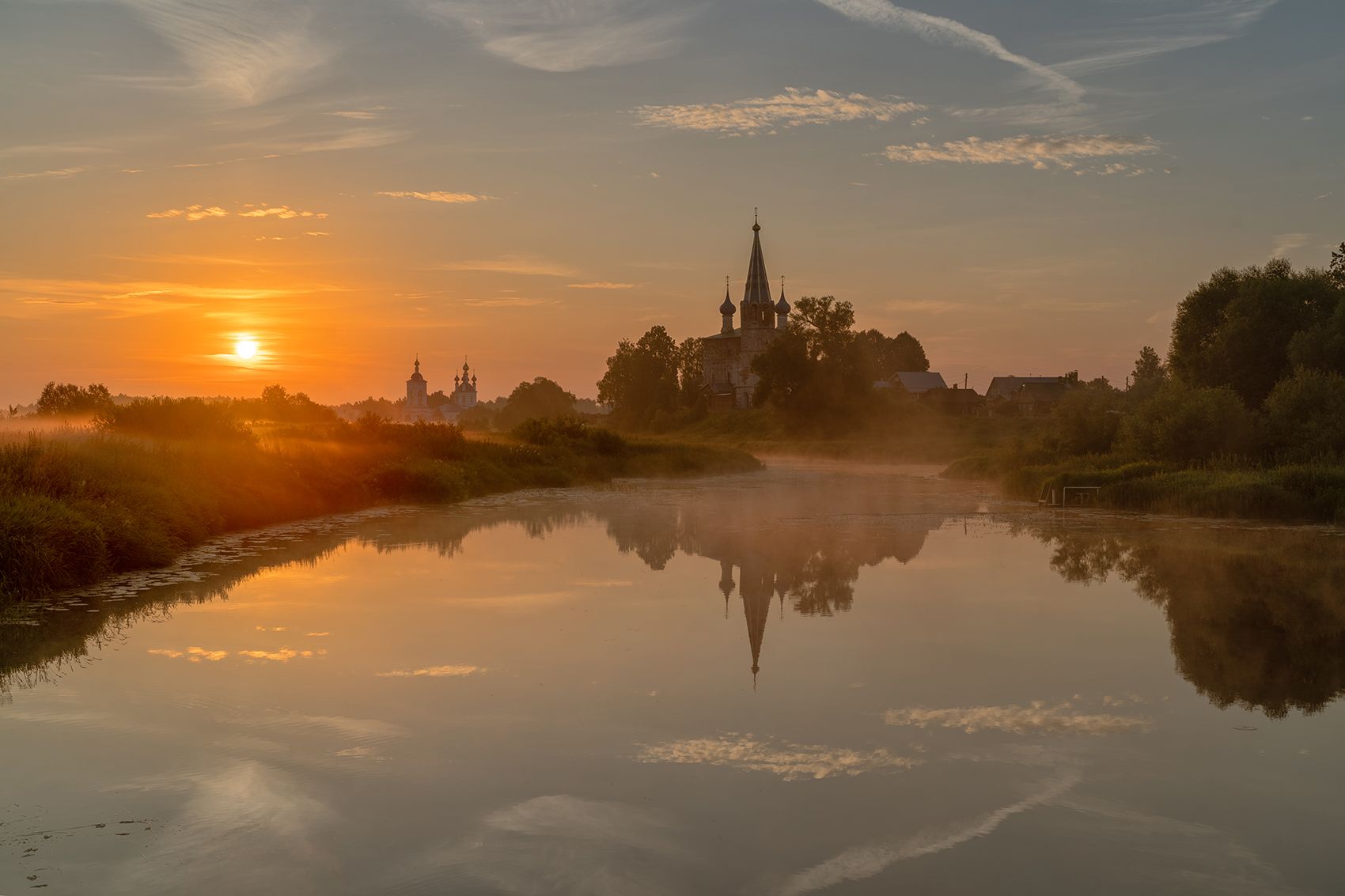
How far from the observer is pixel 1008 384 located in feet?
457

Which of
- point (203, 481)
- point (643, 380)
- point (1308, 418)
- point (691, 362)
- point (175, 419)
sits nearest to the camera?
point (203, 481)

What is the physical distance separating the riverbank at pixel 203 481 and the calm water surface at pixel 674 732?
1196 mm

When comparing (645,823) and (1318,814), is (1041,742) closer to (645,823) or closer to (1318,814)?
(1318,814)

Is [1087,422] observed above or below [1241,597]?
above

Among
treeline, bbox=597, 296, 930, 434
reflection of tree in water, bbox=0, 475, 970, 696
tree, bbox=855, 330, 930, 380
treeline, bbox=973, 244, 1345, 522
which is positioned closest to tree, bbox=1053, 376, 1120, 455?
treeline, bbox=973, 244, 1345, 522

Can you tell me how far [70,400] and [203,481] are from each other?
20.7 m

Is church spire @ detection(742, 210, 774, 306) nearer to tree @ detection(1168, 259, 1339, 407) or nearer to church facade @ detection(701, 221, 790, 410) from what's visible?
church facade @ detection(701, 221, 790, 410)

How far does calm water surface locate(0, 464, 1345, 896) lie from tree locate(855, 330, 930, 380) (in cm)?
13075

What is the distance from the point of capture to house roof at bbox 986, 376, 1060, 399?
13538cm

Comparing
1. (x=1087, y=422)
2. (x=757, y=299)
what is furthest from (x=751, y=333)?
(x=1087, y=422)

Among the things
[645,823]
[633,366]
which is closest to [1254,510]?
[645,823]

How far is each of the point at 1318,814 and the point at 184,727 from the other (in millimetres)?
10117

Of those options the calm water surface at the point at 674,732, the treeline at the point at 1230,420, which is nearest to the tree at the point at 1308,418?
the treeline at the point at 1230,420

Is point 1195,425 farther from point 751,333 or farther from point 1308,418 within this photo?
point 751,333
